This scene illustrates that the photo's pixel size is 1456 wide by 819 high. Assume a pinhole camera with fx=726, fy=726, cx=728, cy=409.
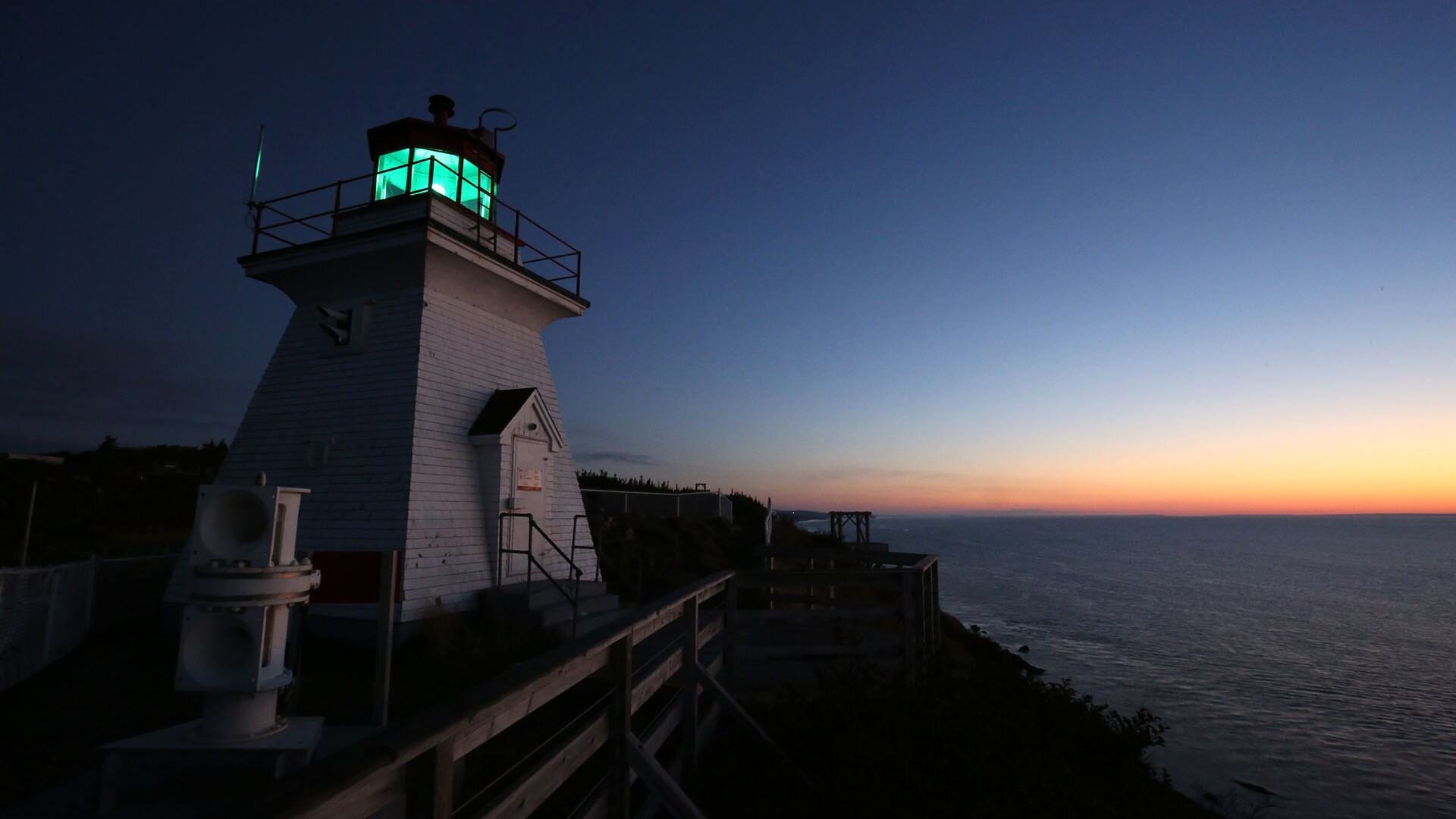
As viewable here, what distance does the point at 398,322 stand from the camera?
11.8 meters

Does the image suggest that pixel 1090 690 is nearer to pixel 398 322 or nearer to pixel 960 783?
pixel 960 783

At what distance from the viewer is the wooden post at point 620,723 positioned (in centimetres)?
383

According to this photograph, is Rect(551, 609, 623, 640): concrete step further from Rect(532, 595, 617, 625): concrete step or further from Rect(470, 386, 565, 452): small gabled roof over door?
Rect(470, 386, 565, 452): small gabled roof over door

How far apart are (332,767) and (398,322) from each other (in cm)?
1122

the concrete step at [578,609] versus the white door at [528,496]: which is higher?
the white door at [528,496]

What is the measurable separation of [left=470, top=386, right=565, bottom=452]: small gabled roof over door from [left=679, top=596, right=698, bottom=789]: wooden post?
23.7 feet

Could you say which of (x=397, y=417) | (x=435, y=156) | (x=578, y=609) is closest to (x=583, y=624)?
(x=578, y=609)

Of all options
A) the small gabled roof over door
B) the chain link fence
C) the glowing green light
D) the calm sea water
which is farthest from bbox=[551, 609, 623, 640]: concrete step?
the calm sea water

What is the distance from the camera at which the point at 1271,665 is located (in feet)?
84.1

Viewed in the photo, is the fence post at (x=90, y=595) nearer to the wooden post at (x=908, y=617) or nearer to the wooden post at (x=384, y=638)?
the wooden post at (x=384, y=638)

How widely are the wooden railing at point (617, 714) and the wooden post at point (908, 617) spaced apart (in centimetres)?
2

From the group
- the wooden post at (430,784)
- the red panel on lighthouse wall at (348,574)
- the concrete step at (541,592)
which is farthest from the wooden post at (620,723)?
the concrete step at (541,592)

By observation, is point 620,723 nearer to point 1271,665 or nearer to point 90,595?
point 90,595

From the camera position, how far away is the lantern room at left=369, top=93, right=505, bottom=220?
42.2ft
